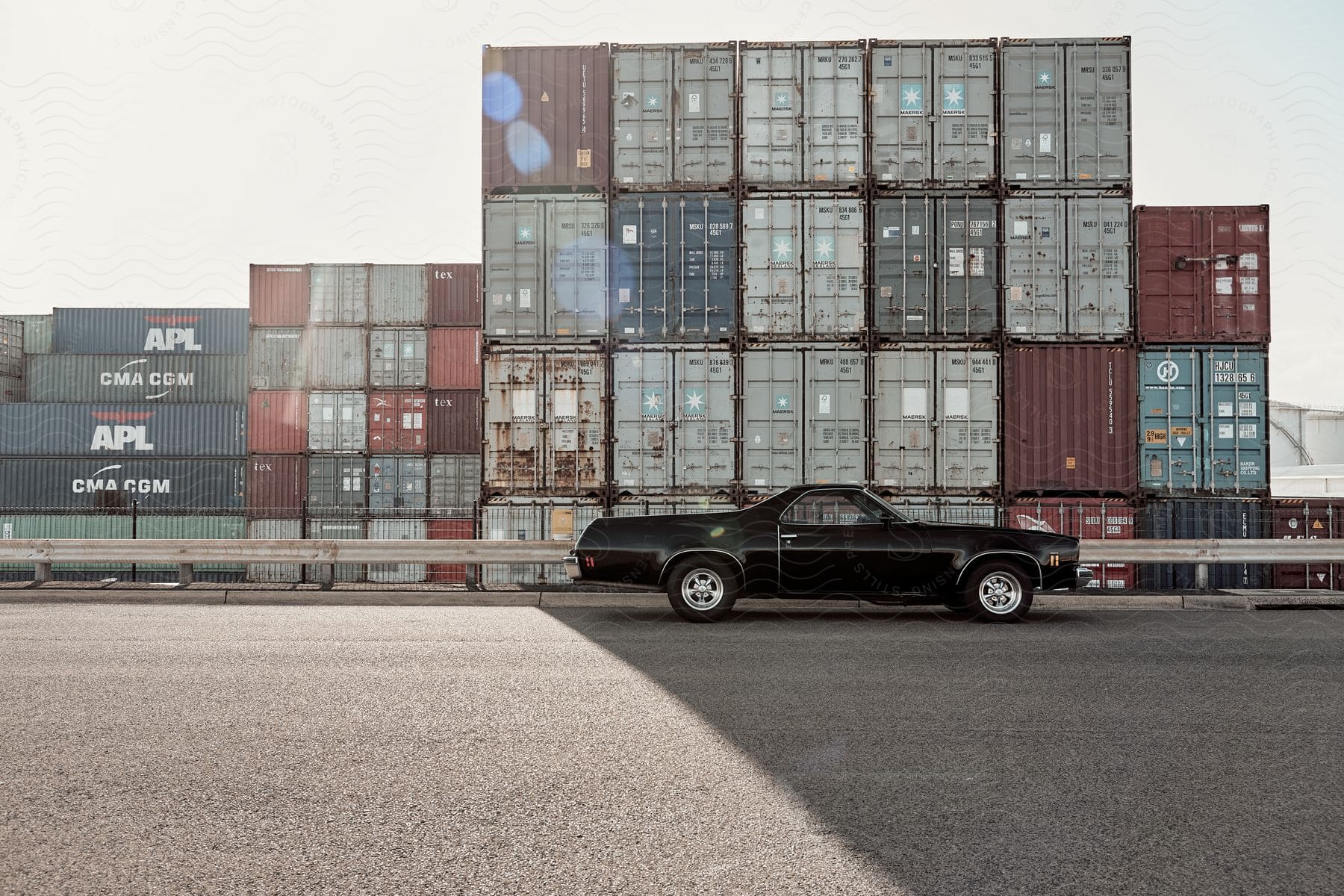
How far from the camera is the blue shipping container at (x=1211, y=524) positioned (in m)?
15.0

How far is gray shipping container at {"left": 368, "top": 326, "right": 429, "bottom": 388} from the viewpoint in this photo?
2202 centimetres

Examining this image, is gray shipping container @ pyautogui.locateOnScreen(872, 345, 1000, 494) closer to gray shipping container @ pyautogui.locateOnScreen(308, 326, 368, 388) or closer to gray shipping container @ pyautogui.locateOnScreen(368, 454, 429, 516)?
gray shipping container @ pyautogui.locateOnScreen(368, 454, 429, 516)

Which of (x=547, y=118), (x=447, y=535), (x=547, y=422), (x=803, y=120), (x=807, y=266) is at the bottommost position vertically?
(x=447, y=535)

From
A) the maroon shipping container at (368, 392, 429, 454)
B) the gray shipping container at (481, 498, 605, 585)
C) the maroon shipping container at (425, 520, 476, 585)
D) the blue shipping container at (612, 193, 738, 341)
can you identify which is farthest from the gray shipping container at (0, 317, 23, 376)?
the blue shipping container at (612, 193, 738, 341)

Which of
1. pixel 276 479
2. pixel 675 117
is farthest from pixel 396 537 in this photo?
pixel 675 117

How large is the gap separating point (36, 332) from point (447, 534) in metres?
14.7

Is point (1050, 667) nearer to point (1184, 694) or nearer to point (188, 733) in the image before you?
point (1184, 694)

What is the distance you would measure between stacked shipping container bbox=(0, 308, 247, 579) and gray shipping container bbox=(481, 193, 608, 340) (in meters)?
10.3

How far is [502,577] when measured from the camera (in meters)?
15.8

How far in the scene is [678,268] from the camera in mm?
15312

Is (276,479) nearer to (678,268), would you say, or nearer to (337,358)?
(337,358)

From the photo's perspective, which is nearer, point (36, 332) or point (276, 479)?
point (276, 479)

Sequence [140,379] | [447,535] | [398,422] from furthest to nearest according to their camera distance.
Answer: [140,379] < [398,422] < [447,535]

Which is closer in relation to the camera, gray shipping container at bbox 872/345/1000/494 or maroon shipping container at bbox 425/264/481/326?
gray shipping container at bbox 872/345/1000/494
